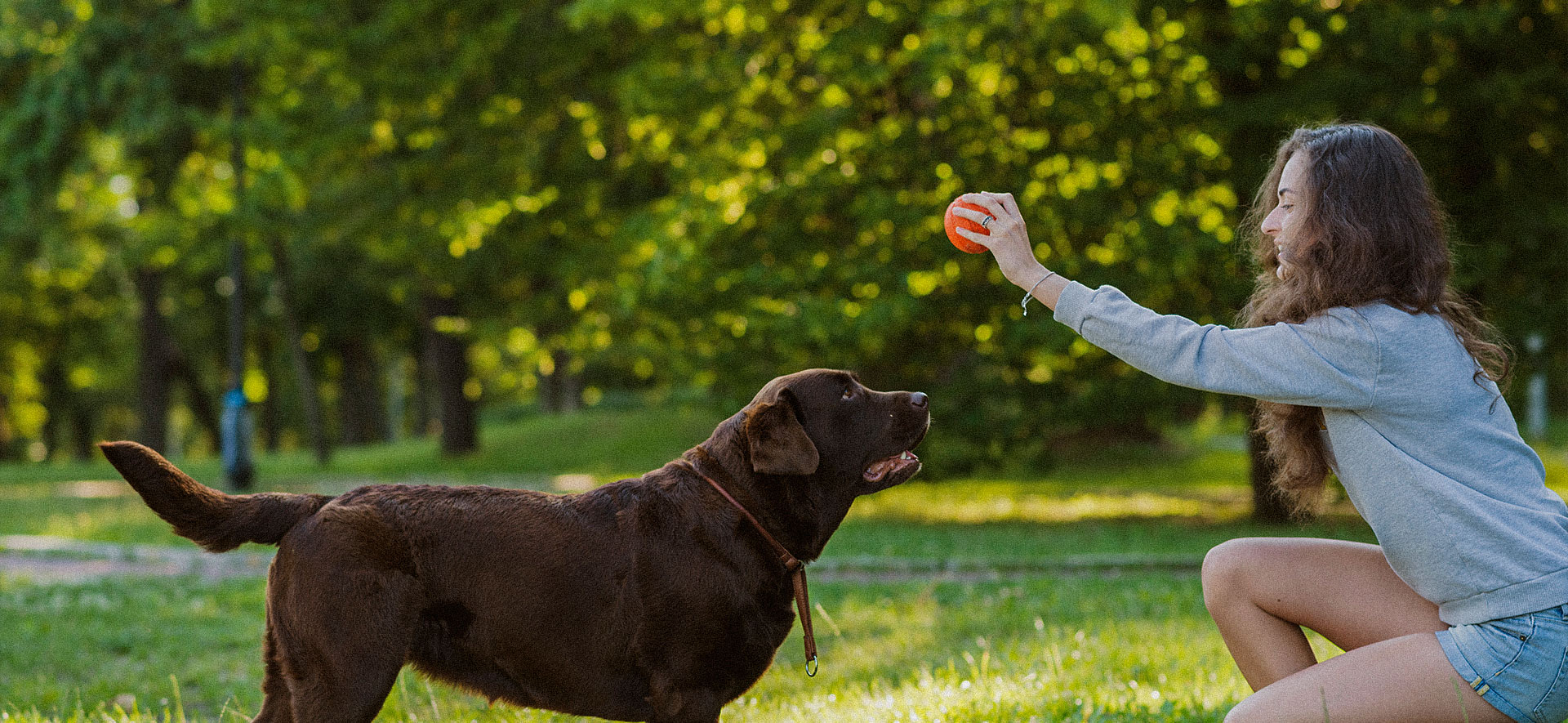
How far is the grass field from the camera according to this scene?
4.88m

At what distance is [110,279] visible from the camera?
35.0 metres

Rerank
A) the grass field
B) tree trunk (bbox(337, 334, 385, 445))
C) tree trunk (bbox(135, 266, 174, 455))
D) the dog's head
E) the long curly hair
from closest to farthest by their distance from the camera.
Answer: the long curly hair
the dog's head
the grass field
tree trunk (bbox(135, 266, 174, 455))
tree trunk (bbox(337, 334, 385, 445))

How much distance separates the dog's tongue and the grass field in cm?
101

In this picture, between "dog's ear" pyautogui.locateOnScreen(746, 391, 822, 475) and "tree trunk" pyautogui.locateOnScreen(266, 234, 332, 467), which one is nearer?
"dog's ear" pyautogui.locateOnScreen(746, 391, 822, 475)

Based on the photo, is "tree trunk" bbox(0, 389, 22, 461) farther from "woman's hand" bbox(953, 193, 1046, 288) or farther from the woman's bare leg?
the woman's bare leg

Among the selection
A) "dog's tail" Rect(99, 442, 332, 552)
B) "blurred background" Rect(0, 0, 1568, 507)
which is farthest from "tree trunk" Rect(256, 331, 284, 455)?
"dog's tail" Rect(99, 442, 332, 552)

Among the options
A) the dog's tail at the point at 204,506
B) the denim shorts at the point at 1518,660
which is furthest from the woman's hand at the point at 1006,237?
the dog's tail at the point at 204,506

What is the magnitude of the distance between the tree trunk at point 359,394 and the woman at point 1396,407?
33.5m

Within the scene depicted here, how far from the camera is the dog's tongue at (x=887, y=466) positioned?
388cm

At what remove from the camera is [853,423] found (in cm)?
388

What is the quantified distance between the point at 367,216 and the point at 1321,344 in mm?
15144

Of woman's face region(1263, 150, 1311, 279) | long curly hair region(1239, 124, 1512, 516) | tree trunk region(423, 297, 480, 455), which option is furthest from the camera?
tree trunk region(423, 297, 480, 455)

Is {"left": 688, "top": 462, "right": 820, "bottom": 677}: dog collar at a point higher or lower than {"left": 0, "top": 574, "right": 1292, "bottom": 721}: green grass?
higher

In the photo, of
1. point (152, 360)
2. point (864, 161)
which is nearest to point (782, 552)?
point (864, 161)
